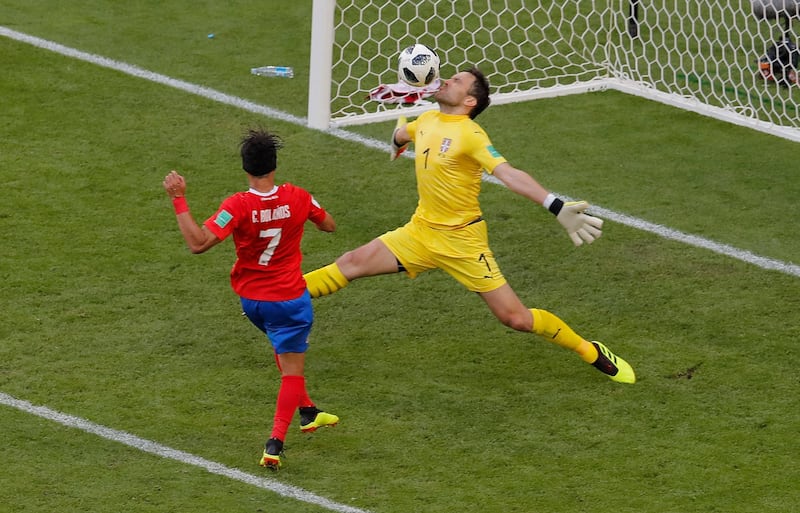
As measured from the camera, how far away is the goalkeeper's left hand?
756 centimetres

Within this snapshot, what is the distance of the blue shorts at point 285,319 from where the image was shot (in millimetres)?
7328

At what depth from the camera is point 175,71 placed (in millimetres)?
12719

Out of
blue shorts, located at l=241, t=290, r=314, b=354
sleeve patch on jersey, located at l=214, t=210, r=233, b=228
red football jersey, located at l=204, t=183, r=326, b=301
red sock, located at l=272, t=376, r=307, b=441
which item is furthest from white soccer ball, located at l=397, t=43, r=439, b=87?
red sock, located at l=272, t=376, r=307, b=441

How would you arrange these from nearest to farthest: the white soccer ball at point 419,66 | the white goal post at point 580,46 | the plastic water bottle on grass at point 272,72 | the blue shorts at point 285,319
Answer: the blue shorts at point 285,319 → the white soccer ball at point 419,66 → the white goal post at point 580,46 → the plastic water bottle on grass at point 272,72

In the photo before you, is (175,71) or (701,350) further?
(175,71)

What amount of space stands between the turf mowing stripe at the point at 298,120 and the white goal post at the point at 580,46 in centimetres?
52

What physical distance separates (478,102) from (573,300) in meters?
1.82

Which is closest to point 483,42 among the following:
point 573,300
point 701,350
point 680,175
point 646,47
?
point 646,47

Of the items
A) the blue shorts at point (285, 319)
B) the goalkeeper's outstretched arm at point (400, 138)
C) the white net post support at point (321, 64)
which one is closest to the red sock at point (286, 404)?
the blue shorts at point (285, 319)

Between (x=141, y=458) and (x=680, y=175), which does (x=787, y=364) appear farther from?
(x=141, y=458)

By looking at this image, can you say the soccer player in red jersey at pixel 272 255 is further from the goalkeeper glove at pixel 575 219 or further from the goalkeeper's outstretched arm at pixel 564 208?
the goalkeeper glove at pixel 575 219

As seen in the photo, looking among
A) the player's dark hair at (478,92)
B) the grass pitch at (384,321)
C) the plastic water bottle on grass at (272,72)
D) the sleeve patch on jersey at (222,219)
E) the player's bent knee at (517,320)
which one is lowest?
the grass pitch at (384,321)

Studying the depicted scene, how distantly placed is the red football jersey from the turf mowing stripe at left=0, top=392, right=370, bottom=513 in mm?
936

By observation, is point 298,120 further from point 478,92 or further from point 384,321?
point 478,92
